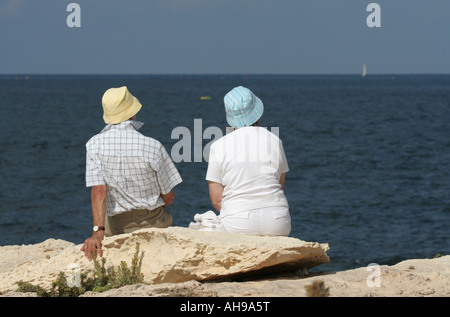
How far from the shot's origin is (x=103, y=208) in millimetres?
5723

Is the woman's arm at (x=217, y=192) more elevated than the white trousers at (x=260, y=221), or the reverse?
the woman's arm at (x=217, y=192)

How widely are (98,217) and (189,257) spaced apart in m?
0.89

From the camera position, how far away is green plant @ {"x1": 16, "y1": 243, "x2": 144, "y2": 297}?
17.6ft

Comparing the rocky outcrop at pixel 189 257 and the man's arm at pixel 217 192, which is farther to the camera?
the man's arm at pixel 217 192

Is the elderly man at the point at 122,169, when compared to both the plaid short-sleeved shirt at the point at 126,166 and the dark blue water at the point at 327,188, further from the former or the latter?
the dark blue water at the point at 327,188

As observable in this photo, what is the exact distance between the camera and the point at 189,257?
542 centimetres

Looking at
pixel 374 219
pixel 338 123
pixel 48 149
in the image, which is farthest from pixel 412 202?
pixel 338 123

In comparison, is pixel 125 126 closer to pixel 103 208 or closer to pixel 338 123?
pixel 103 208

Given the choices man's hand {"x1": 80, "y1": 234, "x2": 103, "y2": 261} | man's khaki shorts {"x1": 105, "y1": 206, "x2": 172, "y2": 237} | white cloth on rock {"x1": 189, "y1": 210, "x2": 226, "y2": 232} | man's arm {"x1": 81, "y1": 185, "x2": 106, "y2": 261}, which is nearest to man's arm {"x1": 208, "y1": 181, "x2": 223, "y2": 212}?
white cloth on rock {"x1": 189, "y1": 210, "x2": 226, "y2": 232}

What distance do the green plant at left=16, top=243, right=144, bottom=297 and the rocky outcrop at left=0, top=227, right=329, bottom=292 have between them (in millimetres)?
90

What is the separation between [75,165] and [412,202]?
13.3 meters

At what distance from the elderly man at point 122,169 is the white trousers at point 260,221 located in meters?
0.73

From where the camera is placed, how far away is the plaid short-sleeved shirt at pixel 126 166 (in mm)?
5770

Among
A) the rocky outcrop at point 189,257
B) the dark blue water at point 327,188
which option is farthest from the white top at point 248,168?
the dark blue water at point 327,188
